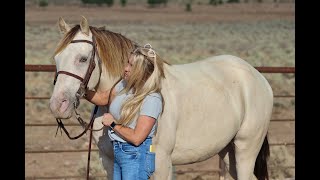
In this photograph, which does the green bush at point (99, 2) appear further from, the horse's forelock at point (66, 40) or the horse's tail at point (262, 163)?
the horse's forelock at point (66, 40)

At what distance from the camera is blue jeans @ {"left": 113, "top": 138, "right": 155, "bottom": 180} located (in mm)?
3963

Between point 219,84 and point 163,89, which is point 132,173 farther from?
point 219,84

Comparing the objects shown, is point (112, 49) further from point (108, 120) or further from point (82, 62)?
point (108, 120)

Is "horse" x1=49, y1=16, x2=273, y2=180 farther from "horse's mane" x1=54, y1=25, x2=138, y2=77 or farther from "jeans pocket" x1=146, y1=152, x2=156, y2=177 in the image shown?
"jeans pocket" x1=146, y1=152, x2=156, y2=177

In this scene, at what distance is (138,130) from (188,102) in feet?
3.38

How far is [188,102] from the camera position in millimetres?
4871

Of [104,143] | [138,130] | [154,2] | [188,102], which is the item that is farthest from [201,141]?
[154,2]

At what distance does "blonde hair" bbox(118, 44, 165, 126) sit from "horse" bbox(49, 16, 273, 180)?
36 centimetres

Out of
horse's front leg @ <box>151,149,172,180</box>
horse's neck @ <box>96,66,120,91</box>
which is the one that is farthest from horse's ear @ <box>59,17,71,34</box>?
horse's front leg @ <box>151,149,172,180</box>

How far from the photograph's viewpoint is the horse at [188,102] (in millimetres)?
4227

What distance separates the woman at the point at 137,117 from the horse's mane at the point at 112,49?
0.40 m
